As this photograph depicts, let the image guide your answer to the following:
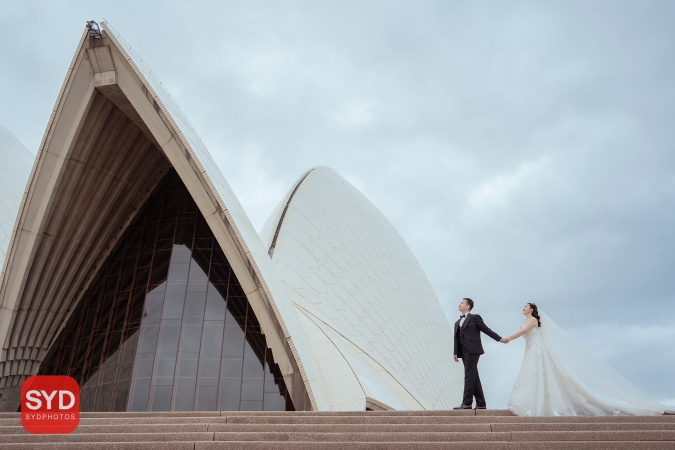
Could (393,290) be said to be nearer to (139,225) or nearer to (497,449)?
(139,225)

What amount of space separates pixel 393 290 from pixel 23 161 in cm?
1455

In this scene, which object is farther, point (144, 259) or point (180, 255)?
point (144, 259)

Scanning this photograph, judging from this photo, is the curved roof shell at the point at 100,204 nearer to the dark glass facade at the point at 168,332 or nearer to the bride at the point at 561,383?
the dark glass facade at the point at 168,332

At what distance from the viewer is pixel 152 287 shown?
1477 cm

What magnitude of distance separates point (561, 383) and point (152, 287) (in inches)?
415

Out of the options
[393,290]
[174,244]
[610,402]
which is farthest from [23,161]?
[610,402]

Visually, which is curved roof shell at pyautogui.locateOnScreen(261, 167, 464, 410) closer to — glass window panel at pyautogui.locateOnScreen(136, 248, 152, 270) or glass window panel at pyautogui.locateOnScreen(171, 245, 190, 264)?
glass window panel at pyautogui.locateOnScreen(171, 245, 190, 264)

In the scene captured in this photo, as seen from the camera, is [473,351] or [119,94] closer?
[473,351]

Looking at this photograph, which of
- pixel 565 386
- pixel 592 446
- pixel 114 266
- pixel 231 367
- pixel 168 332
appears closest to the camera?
pixel 592 446

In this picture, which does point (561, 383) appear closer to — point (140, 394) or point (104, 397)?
point (140, 394)

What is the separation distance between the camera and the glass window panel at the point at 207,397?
43.5 feet

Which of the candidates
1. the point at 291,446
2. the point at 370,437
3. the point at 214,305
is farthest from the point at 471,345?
the point at 214,305

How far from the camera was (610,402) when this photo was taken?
6715mm

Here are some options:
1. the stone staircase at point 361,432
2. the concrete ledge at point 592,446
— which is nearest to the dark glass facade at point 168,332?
the stone staircase at point 361,432
